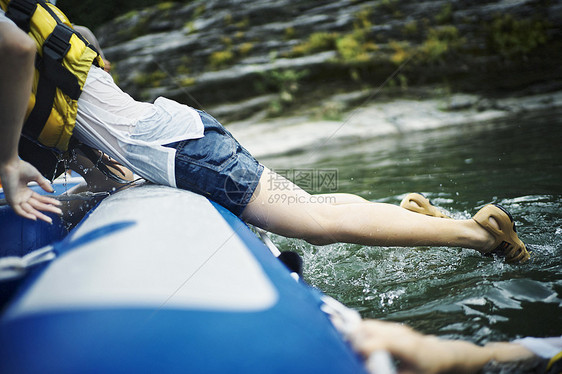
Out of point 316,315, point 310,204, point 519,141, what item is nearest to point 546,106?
point 519,141

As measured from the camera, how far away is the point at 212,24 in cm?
955

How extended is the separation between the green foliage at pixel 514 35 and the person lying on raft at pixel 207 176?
8.76 m

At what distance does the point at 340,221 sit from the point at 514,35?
9288 mm

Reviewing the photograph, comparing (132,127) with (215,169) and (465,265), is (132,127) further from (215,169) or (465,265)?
(465,265)

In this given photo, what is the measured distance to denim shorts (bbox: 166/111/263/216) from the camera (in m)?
1.14

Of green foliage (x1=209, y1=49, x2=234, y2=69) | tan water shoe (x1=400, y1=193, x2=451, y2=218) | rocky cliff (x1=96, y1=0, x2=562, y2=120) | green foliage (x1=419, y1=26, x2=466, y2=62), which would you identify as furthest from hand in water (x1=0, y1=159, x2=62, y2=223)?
green foliage (x1=419, y1=26, x2=466, y2=62)

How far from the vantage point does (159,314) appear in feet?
2.22

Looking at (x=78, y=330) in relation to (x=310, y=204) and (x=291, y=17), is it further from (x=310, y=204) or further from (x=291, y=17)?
(x=291, y=17)

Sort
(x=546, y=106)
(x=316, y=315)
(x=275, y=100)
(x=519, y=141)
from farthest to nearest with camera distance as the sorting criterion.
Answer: (x=275, y=100) < (x=546, y=106) < (x=519, y=141) < (x=316, y=315)

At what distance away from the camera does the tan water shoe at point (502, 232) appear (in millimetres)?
1341

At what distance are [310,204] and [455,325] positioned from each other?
21.5 inches

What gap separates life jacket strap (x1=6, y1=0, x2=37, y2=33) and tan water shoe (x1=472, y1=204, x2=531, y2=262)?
1.49 meters

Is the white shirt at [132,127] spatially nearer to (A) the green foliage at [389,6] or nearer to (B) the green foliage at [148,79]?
(B) the green foliage at [148,79]

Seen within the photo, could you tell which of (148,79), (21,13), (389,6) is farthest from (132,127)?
(389,6)
